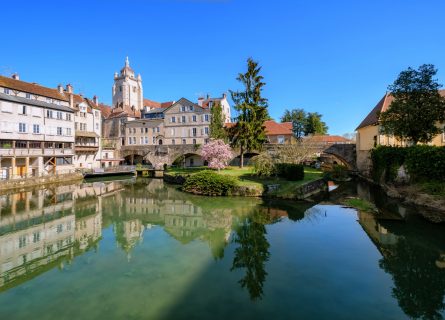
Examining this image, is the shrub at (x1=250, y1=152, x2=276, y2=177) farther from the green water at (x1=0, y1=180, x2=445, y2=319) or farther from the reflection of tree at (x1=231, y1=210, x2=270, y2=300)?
the reflection of tree at (x1=231, y1=210, x2=270, y2=300)

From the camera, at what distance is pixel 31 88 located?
40.3m

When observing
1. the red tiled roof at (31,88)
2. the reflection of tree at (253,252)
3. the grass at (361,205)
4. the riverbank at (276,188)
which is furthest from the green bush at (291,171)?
the red tiled roof at (31,88)

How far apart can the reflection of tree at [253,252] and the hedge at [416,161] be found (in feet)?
39.7

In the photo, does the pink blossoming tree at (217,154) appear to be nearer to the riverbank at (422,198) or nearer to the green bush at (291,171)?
the green bush at (291,171)

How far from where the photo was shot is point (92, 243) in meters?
14.0

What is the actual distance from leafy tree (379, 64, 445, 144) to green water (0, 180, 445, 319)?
821 centimetres

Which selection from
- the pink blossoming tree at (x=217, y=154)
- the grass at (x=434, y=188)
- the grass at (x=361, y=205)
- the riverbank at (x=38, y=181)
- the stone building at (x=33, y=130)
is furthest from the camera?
the stone building at (x=33, y=130)

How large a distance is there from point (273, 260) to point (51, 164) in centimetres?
3970

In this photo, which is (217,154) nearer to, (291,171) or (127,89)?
(291,171)

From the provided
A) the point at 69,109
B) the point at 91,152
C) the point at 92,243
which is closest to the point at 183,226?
the point at 92,243

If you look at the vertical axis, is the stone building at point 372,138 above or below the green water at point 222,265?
above

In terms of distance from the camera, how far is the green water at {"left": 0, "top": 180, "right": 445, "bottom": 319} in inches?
315

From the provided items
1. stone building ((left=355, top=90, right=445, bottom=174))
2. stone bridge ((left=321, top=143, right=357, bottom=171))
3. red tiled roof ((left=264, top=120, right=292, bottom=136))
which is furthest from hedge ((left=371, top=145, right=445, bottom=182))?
red tiled roof ((left=264, top=120, right=292, bottom=136))

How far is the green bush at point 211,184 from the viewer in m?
26.2
